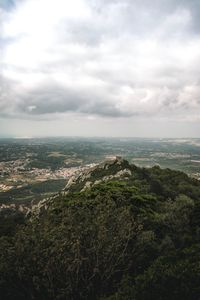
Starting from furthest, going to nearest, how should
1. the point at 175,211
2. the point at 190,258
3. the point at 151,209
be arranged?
1. the point at 151,209
2. the point at 175,211
3. the point at 190,258

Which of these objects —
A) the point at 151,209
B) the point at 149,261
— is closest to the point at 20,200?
the point at 151,209

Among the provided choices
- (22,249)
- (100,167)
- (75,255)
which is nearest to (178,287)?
(75,255)

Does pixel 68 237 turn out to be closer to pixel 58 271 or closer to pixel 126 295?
pixel 58 271

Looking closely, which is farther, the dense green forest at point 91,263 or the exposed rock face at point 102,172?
the exposed rock face at point 102,172

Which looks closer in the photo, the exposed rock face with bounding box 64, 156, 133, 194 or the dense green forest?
the dense green forest

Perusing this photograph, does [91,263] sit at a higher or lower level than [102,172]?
higher

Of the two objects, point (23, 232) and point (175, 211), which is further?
point (175, 211)

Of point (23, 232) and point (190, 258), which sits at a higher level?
point (23, 232)

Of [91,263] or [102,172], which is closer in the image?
[91,263]

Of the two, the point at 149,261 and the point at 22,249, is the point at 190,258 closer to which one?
the point at 149,261

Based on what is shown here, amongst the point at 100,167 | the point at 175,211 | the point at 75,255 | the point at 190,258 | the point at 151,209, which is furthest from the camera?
the point at 100,167

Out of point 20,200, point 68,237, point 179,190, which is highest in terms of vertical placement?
point 68,237
